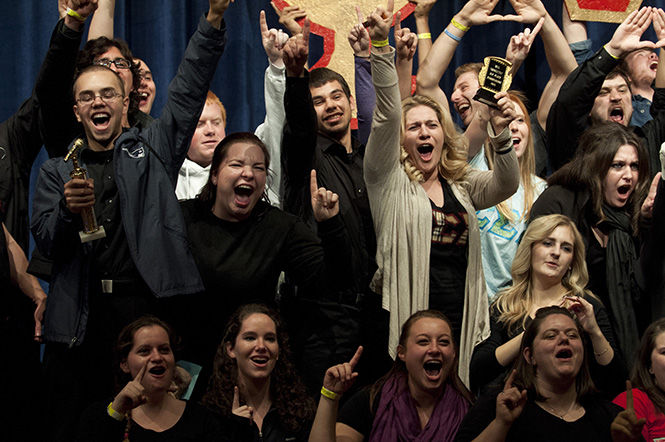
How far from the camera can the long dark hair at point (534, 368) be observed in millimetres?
2959

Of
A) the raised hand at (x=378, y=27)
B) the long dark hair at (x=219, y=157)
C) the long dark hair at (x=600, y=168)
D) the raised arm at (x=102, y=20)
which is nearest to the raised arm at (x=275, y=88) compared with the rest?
the long dark hair at (x=219, y=157)

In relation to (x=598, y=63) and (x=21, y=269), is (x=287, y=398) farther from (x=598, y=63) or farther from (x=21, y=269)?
(x=598, y=63)

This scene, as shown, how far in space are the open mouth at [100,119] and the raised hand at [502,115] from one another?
129cm

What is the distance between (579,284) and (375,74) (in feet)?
3.46

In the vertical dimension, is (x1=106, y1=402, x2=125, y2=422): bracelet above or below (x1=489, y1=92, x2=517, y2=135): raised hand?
below

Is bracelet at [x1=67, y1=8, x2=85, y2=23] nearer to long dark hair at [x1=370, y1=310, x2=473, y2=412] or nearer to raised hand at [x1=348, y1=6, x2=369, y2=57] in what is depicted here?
raised hand at [x1=348, y1=6, x2=369, y2=57]

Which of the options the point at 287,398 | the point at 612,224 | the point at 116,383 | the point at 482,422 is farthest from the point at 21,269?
the point at 612,224

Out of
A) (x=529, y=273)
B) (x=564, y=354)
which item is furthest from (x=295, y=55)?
(x=564, y=354)

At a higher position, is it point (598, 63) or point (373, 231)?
point (598, 63)

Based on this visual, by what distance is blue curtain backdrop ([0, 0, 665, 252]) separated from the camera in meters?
4.70

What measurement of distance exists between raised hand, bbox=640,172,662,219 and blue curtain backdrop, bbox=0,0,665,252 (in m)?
1.45

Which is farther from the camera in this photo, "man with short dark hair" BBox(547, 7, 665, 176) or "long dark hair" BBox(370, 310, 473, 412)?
"man with short dark hair" BBox(547, 7, 665, 176)

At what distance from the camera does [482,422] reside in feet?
9.45

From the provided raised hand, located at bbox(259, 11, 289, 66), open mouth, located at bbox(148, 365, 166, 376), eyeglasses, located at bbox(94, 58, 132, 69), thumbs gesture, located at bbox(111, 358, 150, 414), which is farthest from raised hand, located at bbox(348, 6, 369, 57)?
thumbs gesture, located at bbox(111, 358, 150, 414)
